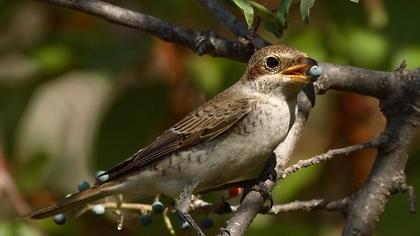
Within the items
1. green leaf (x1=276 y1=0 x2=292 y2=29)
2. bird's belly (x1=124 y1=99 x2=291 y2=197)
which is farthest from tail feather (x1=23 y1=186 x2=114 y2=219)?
green leaf (x1=276 y1=0 x2=292 y2=29)

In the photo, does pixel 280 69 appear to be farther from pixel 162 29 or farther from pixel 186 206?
pixel 186 206

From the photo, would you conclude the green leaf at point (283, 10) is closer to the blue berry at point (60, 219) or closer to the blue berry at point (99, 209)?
the blue berry at point (99, 209)

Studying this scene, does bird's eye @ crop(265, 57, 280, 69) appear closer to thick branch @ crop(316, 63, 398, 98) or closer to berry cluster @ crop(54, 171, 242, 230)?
thick branch @ crop(316, 63, 398, 98)

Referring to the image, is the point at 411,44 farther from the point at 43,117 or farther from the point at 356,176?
the point at 43,117

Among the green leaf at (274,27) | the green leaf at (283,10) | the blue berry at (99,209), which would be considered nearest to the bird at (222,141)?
the blue berry at (99,209)

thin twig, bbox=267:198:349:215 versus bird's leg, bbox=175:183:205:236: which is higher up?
bird's leg, bbox=175:183:205:236

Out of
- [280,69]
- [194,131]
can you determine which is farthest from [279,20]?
[194,131]

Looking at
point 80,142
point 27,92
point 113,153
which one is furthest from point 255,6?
point 80,142
